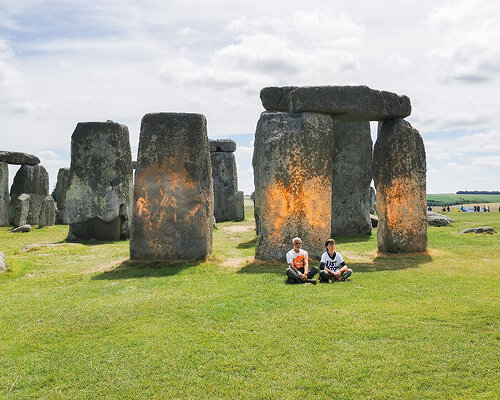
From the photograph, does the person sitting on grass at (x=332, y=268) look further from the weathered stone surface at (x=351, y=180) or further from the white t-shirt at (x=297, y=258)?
the weathered stone surface at (x=351, y=180)

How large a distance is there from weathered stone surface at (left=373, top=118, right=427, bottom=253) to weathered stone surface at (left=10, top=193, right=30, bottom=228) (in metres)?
17.3

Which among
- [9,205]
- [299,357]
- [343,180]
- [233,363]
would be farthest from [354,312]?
[9,205]

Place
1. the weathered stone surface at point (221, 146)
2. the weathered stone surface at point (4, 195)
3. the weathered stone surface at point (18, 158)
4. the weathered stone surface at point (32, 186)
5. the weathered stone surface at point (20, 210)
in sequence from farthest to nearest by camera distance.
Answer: the weathered stone surface at point (221, 146) < the weathered stone surface at point (32, 186) < the weathered stone surface at point (18, 158) < the weathered stone surface at point (4, 195) < the weathered stone surface at point (20, 210)

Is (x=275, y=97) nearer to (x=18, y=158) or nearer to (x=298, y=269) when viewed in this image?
(x=298, y=269)

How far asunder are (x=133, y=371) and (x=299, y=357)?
1727mm

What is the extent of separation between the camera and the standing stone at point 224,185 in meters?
25.6

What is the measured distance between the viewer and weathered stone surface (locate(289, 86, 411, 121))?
34.5ft

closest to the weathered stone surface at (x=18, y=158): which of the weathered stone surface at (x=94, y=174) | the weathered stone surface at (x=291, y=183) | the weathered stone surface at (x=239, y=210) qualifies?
the weathered stone surface at (x=94, y=174)

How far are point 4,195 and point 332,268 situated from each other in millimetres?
19197

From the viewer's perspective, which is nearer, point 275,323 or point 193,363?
point 193,363

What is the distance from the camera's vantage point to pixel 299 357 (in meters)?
4.93

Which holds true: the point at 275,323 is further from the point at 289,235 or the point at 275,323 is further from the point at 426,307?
the point at 289,235

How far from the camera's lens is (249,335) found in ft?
18.3

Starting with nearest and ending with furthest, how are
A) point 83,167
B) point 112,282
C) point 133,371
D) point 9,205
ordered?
1. point 133,371
2. point 112,282
3. point 83,167
4. point 9,205
